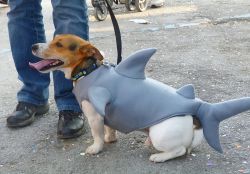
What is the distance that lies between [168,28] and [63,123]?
2.99 m

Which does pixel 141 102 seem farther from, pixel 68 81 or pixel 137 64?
pixel 68 81

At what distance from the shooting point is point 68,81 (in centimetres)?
269

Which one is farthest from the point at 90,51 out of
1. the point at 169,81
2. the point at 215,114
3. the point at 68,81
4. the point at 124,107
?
the point at 169,81

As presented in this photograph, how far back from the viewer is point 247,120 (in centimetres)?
273

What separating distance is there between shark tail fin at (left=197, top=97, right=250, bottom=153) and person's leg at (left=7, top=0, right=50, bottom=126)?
42.7 inches

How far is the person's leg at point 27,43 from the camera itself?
2781mm

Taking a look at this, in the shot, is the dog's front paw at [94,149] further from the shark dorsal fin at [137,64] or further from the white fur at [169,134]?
the shark dorsal fin at [137,64]

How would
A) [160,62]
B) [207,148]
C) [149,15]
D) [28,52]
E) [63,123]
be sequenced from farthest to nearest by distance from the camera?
1. [149,15]
2. [160,62]
3. [28,52]
4. [63,123]
5. [207,148]

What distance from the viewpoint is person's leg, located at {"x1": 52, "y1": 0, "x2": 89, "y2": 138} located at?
257cm

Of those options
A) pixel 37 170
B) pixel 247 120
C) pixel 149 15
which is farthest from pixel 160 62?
pixel 149 15

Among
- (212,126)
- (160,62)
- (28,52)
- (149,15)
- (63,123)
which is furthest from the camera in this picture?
(149,15)

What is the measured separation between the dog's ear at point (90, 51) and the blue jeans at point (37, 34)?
310 millimetres

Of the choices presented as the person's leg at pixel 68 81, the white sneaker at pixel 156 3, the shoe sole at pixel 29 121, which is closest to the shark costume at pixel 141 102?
the person's leg at pixel 68 81

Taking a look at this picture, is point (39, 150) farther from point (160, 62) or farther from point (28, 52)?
point (160, 62)
